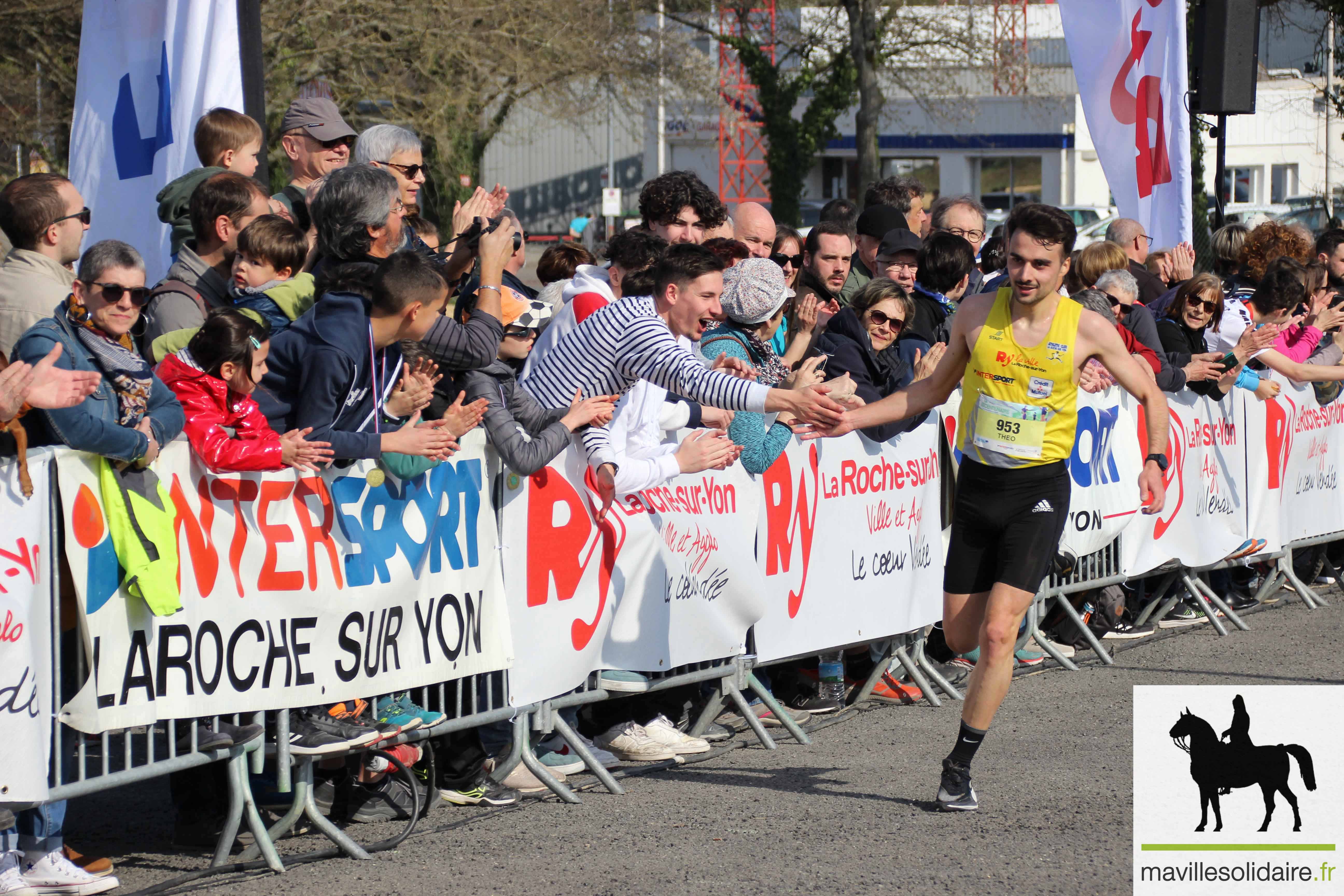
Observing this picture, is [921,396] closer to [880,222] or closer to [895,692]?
[895,692]

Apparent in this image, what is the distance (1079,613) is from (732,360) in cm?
328

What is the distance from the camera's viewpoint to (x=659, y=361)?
19.1 feet

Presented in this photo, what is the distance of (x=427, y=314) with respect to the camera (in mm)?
5266

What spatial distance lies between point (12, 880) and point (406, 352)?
2009 millimetres

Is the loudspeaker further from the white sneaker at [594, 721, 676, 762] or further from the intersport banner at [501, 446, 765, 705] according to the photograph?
the white sneaker at [594, 721, 676, 762]

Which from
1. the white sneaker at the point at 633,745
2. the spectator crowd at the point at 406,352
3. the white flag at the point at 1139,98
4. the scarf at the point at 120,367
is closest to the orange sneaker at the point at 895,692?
the spectator crowd at the point at 406,352

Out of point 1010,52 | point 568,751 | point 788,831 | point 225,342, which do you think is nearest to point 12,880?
point 225,342

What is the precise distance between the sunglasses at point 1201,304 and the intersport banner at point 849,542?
2.48m

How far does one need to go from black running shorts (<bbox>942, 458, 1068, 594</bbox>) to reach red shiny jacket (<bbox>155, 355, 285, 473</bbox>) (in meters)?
2.48

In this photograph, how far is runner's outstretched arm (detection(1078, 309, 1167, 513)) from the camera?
5.75 m

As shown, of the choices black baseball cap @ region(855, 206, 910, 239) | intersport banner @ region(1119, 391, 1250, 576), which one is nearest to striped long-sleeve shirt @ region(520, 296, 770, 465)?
black baseball cap @ region(855, 206, 910, 239)

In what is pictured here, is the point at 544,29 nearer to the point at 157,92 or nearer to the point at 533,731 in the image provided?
the point at 157,92

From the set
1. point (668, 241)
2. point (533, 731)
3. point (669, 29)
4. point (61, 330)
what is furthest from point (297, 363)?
point (669, 29)

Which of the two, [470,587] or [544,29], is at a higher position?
[544,29]
